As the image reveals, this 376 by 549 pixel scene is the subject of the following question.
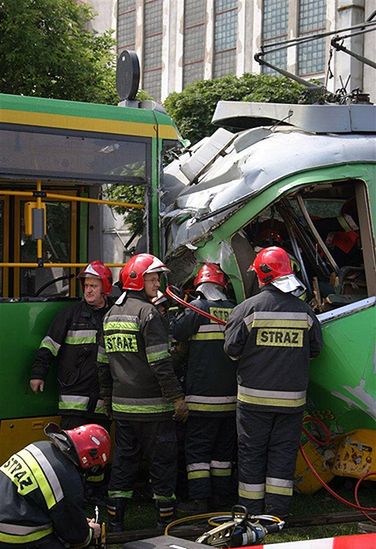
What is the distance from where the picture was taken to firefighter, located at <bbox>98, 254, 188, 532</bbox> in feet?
19.7

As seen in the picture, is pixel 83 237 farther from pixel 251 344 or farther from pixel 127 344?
pixel 251 344

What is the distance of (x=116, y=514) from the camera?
613cm

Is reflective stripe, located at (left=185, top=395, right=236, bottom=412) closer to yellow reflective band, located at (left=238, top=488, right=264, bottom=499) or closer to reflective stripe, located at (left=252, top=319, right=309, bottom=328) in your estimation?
yellow reflective band, located at (left=238, top=488, right=264, bottom=499)

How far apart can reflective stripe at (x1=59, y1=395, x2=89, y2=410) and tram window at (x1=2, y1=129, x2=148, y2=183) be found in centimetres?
161

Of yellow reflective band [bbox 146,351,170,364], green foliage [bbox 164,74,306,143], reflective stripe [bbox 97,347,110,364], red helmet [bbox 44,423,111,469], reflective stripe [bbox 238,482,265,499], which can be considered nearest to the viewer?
red helmet [bbox 44,423,111,469]

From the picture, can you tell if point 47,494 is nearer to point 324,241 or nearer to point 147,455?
point 147,455

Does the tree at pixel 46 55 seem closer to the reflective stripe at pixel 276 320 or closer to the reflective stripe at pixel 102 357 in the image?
the reflective stripe at pixel 102 357

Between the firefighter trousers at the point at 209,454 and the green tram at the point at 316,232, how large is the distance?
24.0 inches

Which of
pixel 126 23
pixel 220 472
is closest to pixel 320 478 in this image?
pixel 220 472

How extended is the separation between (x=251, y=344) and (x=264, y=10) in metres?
25.7

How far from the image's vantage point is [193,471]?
21.4ft

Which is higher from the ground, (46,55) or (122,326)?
(46,55)

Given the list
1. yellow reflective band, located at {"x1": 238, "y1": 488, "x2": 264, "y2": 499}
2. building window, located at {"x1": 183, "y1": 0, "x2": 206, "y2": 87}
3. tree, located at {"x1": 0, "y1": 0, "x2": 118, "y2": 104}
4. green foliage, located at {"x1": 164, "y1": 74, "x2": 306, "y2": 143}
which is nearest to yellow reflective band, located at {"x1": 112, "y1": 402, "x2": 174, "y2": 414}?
yellow reflective band, located at {"x1": 238, "y1": 488, "x2": 264, "y2": 499}

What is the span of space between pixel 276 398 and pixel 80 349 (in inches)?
61.6
